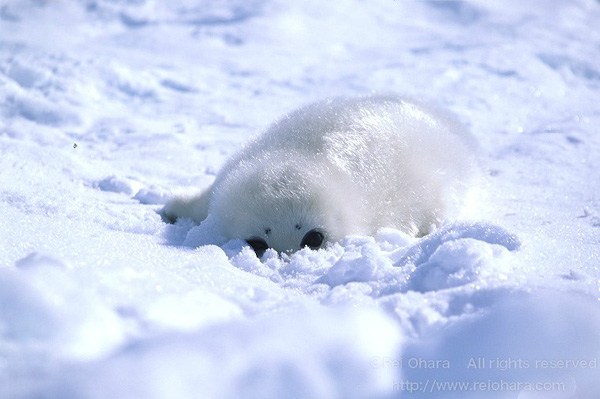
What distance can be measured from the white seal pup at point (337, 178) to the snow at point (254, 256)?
0.41 ft

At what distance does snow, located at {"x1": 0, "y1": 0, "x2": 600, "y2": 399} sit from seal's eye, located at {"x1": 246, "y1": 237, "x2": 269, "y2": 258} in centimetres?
6

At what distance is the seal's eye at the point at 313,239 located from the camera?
2.93m

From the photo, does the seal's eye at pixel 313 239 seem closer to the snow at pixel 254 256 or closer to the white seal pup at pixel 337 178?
the white seal pup at pixel 337 178

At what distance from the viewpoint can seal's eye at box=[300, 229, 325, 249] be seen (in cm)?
293

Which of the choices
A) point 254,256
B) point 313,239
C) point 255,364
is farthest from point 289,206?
point 255,364

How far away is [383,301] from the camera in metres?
2.07

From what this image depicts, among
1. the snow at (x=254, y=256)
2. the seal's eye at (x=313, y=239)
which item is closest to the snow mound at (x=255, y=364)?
the snow at (x=254, y=256)

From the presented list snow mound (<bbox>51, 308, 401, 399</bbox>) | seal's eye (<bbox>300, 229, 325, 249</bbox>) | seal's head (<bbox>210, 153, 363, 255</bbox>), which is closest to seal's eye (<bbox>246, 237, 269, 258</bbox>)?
seal's head (<bbox>210, 153, 363, 255</bbox>)

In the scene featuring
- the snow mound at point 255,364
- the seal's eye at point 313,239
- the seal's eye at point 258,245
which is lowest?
the seal's eye at point 258,245

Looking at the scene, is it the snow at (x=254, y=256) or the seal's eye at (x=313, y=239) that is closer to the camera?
the snow at (x=254, y=256)

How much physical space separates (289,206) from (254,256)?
0.29 m

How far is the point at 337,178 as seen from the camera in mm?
3148

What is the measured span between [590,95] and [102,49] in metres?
4.74

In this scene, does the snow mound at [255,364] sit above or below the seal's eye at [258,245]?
above
